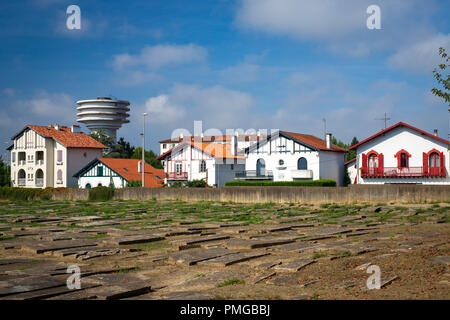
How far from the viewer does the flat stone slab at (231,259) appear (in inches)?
459

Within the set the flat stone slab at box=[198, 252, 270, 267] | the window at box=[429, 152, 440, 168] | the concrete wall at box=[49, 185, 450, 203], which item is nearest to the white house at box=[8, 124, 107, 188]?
the concrete wall at box=[49, 185, 450, 203]

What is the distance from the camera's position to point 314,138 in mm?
61594

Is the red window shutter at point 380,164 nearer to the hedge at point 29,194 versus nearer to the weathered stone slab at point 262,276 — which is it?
the hedge at point 29,194

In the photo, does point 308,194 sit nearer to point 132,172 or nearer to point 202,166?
point 202,166

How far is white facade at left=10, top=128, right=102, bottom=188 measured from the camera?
7181 centimetres

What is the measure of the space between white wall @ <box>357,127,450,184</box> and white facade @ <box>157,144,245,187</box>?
17.0m

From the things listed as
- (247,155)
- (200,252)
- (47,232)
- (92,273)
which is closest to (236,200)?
(247,155)

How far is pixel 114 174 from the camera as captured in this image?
6431 centimetres

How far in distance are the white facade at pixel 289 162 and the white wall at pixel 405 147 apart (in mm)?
4672

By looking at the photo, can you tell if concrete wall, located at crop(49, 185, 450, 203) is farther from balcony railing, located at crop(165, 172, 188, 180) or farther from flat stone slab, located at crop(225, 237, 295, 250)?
flat stone slab, located at crop(225, 237, 295, 250)

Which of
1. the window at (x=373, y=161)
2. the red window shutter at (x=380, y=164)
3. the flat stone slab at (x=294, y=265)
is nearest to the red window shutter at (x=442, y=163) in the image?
the red window shutter at (x=380, y=164)

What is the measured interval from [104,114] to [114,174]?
73.5 m
